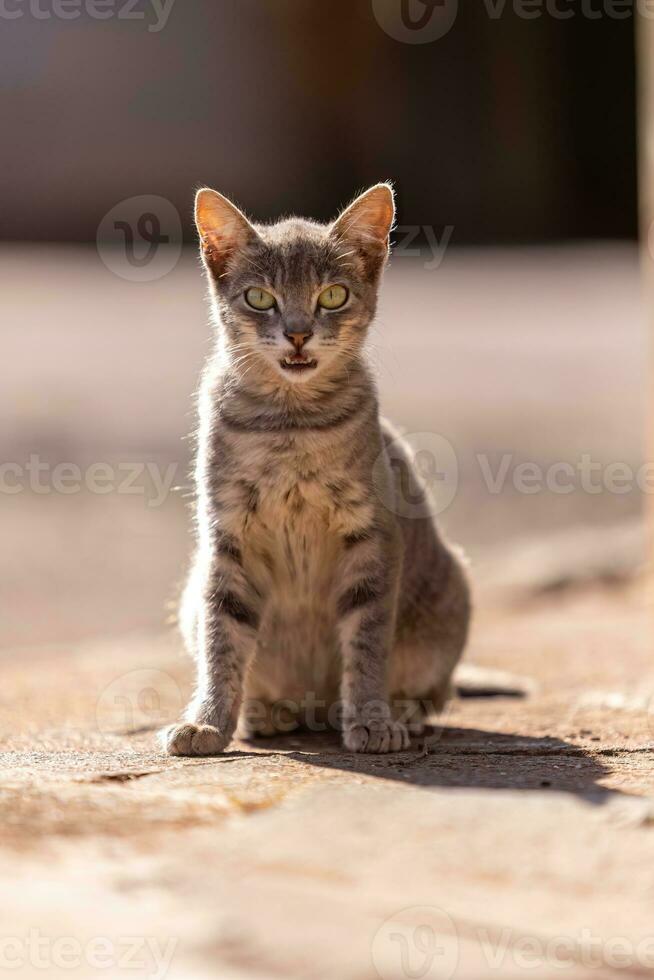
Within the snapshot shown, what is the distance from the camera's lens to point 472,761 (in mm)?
3109

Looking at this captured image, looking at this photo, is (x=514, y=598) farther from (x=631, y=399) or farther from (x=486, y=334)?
(x=486, y=334)

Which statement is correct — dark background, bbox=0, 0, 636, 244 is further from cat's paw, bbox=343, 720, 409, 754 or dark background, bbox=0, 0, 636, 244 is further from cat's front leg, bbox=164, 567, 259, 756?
cat's paw, bbox=343, 720, 409, 754

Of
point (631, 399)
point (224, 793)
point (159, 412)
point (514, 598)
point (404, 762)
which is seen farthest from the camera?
point (631, 399)

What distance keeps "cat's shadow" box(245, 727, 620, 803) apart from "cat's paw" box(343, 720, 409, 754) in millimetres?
34

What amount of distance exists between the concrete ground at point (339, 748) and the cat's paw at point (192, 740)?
107 mm

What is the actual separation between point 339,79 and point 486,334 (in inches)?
180

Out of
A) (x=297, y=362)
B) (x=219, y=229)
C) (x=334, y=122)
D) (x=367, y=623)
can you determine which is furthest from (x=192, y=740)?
(x=334, y=122)

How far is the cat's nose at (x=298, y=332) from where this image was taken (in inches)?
132

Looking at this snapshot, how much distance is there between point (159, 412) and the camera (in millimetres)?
9688

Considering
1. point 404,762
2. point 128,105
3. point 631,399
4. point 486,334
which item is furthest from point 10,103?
point 404,762

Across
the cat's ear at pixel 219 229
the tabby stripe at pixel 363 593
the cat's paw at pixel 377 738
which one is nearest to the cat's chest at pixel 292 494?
the tabby stripe at pixel 363 593

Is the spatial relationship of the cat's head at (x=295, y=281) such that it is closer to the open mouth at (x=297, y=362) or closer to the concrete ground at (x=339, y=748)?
the open mouth at (x=297, y=362)

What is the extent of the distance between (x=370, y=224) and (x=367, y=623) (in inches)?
44.6

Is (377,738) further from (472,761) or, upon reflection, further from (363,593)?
(363,593)
